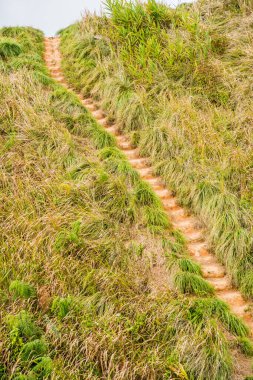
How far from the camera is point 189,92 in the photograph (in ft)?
32.2

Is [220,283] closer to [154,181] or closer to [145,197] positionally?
[145,197]

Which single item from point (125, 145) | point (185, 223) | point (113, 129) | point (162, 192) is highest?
point (113, 129)

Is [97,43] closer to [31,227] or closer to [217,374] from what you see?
[31,227]

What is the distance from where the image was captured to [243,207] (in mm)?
6656

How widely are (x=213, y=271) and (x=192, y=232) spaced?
881 mm

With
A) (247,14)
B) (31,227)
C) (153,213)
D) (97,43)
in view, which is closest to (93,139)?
(153,213)

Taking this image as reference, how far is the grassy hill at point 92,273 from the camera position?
14.3 feet

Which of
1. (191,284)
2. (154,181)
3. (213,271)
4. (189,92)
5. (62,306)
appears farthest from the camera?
(189,92)

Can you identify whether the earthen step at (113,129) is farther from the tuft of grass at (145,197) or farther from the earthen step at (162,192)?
the tuft of grass at (145,197)

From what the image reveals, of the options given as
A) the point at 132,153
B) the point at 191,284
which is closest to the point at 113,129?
the point at 132,153

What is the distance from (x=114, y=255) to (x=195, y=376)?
184 centimetres

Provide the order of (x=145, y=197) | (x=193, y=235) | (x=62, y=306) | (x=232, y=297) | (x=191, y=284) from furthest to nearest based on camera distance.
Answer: (x=145, y=197), (x=193, y=235), (x=232, y=297), (x=191, y=284), (x=62, y=306)

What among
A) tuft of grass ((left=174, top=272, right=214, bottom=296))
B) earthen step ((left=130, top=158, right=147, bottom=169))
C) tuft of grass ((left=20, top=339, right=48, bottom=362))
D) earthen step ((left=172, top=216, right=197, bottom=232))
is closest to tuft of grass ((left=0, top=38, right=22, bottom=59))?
earthen step ((left=130, top=158, right=147, bottom=169))

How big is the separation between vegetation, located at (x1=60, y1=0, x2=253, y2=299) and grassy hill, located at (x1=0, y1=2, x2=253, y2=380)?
278 millimetres
